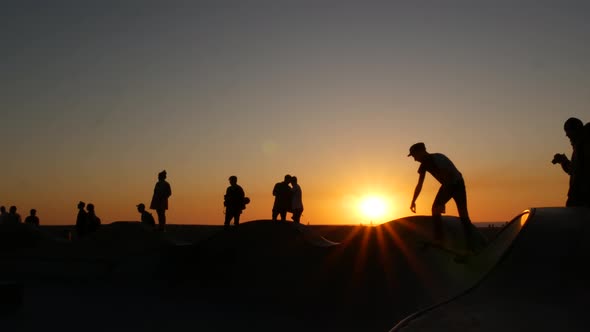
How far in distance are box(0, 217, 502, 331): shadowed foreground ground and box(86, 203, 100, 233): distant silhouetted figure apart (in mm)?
4242

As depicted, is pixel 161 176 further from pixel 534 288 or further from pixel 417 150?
pixel 534 288

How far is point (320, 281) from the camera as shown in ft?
27.3

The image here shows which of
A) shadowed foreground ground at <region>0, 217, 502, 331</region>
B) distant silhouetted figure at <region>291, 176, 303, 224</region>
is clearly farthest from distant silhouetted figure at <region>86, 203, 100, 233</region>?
distant silhouetted figure at <region>291, 176, 303, 224</region>

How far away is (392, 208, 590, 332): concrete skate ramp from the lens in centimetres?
392

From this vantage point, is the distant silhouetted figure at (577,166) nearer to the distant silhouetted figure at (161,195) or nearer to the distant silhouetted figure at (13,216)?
the distant silhouetted figure at (161,195)

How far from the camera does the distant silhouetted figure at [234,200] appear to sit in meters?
14.2

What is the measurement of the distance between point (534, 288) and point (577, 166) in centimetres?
279

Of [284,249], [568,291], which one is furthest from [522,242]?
[284,249]

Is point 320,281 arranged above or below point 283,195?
below

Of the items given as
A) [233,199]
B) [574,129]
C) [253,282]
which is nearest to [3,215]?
[233,199]

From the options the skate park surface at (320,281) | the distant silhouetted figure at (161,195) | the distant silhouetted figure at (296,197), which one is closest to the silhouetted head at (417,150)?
the skate park surface at (320,281)

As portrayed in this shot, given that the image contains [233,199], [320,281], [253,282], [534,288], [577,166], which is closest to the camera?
[534,288]

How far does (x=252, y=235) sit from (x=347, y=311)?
11.3 ft

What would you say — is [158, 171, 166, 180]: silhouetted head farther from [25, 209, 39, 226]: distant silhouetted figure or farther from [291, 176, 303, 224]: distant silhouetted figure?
[25, 209, 39, 226]: distant silhouetted figure
